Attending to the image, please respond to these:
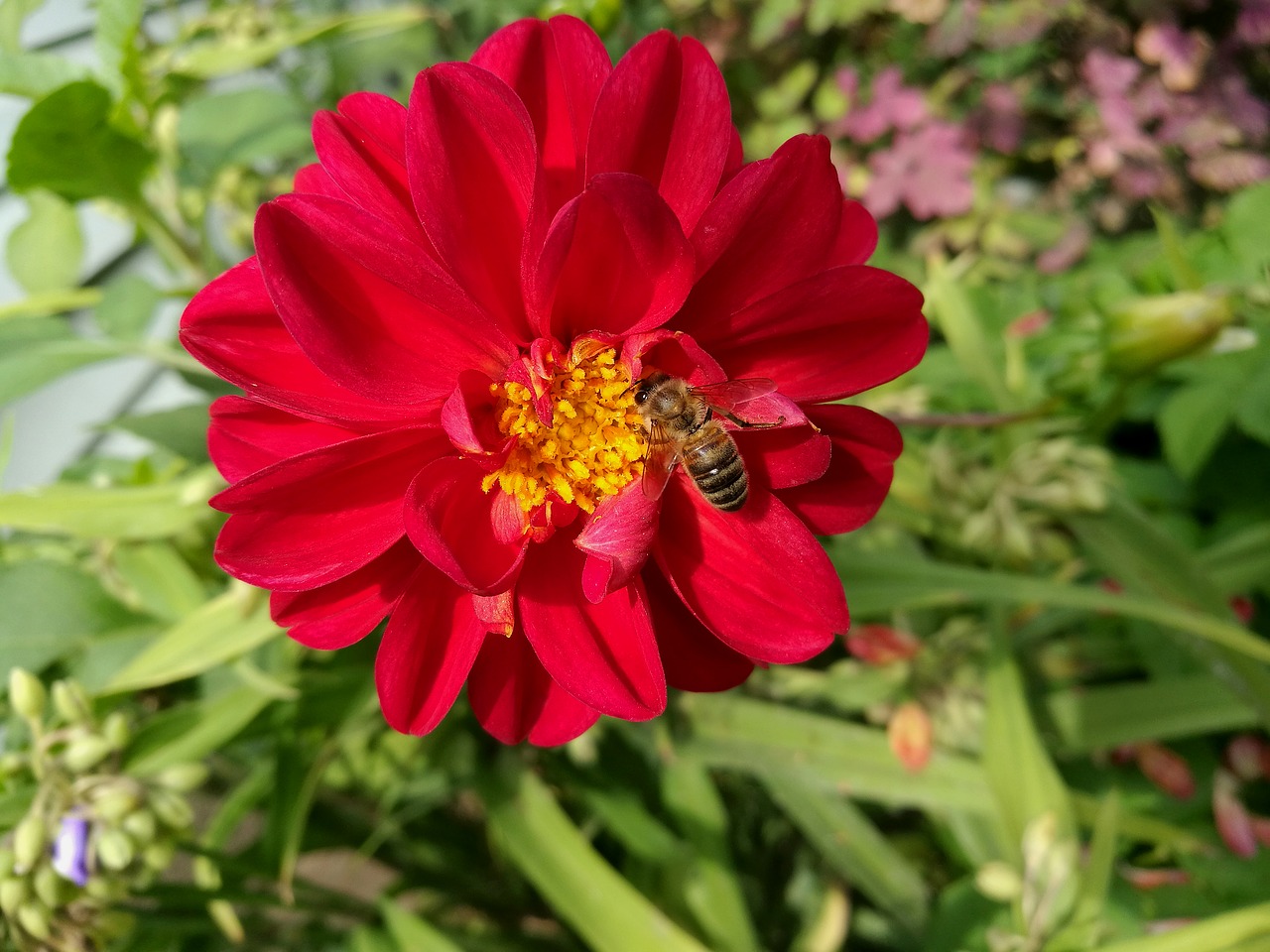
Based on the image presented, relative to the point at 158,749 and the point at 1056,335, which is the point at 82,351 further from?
the point at 1056,335

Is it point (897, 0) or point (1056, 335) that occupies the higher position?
point (897, 0)

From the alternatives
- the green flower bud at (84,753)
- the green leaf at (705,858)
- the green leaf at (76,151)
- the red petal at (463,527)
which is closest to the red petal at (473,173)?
the red petal at (463,527)

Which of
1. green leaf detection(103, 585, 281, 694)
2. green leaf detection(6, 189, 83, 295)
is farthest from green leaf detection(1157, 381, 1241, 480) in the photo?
green leaf detection(6, 189, 83, 295)

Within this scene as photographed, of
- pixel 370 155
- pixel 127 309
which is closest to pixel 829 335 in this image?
pixel 370 155

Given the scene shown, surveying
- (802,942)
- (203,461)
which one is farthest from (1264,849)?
(203,461)

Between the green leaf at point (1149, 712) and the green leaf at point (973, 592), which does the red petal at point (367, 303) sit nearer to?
the green leaf at point (973, 592)

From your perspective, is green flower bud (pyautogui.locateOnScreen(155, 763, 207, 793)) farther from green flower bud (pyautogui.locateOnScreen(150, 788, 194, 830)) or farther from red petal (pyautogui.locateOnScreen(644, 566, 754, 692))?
red petal (pyautogui.locateOnScreen(644, 566, 754, 692))
